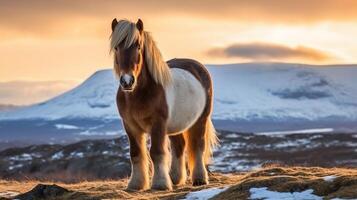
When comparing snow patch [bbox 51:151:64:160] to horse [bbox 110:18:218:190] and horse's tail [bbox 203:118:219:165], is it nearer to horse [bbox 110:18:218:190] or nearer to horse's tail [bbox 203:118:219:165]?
horse's tail [bbox 203:118:219:165]

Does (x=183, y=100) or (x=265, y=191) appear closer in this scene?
(x=265, y=191)

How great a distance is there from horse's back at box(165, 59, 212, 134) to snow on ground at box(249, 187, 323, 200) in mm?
4066

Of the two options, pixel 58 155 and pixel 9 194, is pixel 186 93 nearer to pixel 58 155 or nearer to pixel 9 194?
pixel 9 194

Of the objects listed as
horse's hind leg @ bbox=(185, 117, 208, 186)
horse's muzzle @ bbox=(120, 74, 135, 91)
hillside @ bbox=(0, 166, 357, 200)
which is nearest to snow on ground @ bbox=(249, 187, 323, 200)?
hillside @ bbox=(0, 166, 357, 200)

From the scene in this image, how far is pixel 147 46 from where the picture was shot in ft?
52.2

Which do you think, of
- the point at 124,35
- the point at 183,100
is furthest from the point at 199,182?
the point at 124,35

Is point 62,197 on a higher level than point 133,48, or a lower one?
lower

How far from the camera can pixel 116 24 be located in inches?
613

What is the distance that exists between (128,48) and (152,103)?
145cm

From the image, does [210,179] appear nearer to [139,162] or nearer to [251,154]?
[139,162]

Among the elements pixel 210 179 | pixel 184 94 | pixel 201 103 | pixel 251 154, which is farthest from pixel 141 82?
pixel 251 154

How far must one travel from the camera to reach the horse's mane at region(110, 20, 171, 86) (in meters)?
15.1

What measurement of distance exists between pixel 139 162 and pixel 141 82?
2071 millimetres

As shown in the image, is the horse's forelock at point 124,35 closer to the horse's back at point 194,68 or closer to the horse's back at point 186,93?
the horse's back at point 186,93
